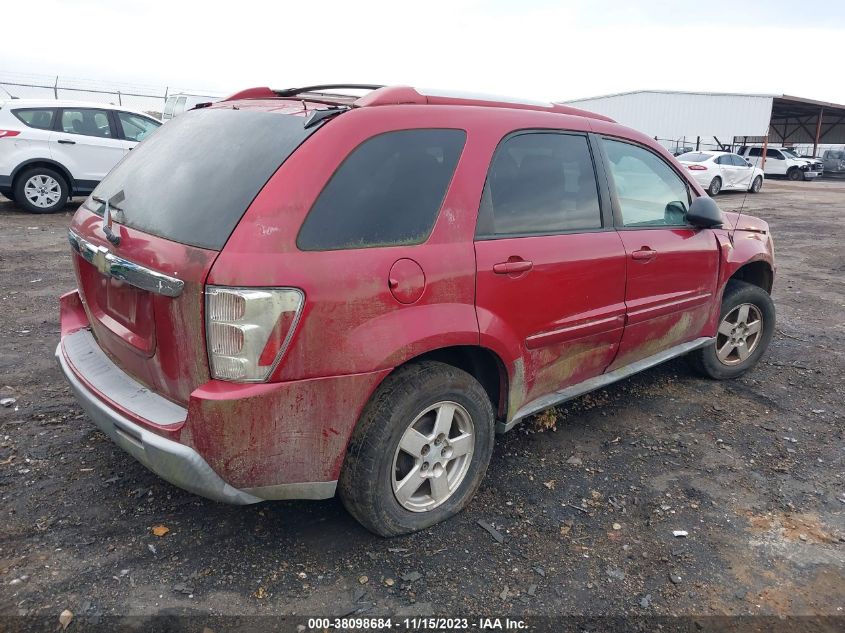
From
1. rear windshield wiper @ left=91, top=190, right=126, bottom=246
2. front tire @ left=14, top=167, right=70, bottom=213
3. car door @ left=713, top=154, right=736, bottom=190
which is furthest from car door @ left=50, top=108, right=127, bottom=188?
A: car door @ left=713, top=154, right=736, bottom=190

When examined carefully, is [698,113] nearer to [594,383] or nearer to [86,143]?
[86,143]

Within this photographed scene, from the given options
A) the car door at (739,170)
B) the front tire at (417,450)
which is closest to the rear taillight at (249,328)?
the front tire at (417,450)

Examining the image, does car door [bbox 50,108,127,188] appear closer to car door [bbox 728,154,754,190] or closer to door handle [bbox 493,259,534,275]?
door handle [bbox 493,259,534,275]

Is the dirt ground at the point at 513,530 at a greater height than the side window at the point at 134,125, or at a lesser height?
lesser

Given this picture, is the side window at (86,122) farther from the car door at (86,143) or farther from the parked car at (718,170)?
the parked car at (718,170)

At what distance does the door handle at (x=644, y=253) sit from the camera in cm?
343

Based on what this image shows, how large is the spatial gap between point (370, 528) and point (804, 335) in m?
4.78

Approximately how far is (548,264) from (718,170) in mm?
20154

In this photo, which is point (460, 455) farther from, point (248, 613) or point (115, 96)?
point (115, 96)

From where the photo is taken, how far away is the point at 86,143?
1027 cm

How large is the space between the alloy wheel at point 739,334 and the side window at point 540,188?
176 centimetres

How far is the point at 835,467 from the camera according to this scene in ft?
11.4

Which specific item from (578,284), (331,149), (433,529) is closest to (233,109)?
(331,149)

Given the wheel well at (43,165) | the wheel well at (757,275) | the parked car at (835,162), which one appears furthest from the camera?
the parked car at (835,162)
